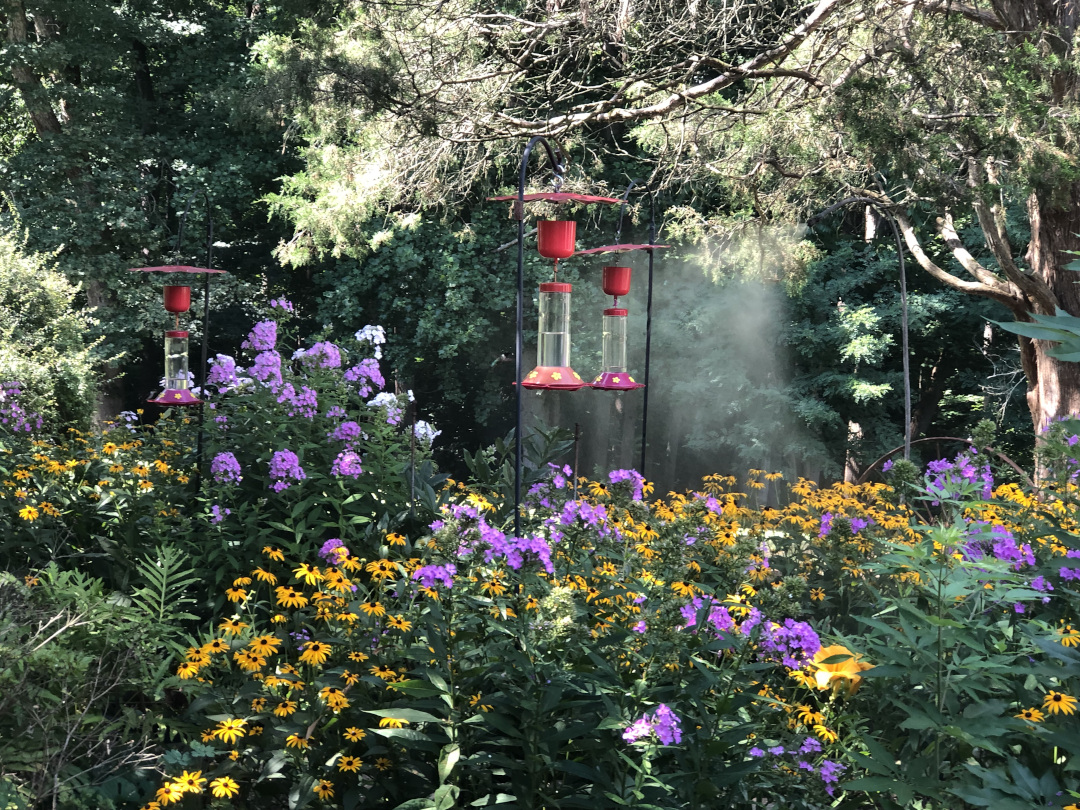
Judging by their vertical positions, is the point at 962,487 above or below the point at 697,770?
above

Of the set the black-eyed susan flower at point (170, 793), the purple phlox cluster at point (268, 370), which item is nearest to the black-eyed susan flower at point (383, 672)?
the black-eyed susan flower at point (170, 793)

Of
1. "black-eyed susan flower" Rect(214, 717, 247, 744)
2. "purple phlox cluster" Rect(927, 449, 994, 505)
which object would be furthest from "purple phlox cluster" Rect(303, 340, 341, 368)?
"purple phlox cluster" Rect(927, 449, 994, 505)

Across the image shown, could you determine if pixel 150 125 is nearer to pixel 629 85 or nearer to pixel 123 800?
pixel 629 85

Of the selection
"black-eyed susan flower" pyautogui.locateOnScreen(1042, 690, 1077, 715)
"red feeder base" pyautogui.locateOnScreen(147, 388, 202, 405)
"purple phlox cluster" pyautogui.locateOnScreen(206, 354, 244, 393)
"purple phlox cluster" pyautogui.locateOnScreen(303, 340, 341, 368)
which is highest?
"purple phlox cluster" pyautogui.locateOnScreen(303, 340, 341, 368)

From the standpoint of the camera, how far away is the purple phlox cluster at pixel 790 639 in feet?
8.52

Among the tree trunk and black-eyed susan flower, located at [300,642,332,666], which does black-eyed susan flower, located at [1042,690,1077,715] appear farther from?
the tree trunk

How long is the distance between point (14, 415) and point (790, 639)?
4446 mm

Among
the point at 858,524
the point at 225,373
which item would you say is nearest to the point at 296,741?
the point at 225,373

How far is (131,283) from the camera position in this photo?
12.4 m

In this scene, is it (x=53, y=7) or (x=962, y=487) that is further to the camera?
(x=53, y=7)

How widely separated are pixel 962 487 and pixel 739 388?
35.8 feet

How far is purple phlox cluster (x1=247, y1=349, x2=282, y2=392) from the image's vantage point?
424cm

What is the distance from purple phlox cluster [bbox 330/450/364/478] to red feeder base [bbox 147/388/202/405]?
96cm

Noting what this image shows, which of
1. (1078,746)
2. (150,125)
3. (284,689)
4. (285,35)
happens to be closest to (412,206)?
(285,35)
